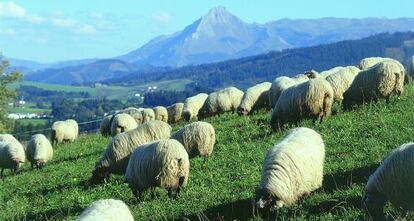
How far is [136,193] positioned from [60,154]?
41.3 feet

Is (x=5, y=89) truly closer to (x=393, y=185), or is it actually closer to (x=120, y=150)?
(x=120, y=150)

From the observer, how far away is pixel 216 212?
10281 mm

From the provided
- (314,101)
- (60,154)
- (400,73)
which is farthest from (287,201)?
(60,154)

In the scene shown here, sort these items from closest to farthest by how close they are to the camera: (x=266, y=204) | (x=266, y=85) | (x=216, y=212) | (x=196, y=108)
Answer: (x=266, y=204) < (x=216, y=212) < (x=266, y=85) < (x=196, y=108)

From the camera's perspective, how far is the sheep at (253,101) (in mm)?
24797

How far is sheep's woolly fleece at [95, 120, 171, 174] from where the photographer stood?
618 inches

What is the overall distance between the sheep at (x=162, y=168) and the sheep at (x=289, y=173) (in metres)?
2.56

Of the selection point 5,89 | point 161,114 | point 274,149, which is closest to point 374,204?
point 274,149

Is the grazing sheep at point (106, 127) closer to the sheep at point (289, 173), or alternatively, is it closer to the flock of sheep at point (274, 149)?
the flock of sheep at point (274, 149)

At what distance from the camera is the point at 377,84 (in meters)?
17.6

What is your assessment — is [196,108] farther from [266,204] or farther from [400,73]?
[266,204]

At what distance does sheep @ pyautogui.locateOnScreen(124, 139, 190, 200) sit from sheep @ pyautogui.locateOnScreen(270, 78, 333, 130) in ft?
16.0

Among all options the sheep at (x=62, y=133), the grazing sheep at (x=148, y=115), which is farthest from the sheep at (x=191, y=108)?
the sheep at (x=62, y=133)

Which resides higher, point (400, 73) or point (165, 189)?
point (400, 73)
